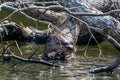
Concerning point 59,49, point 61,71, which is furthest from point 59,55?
point 61,71

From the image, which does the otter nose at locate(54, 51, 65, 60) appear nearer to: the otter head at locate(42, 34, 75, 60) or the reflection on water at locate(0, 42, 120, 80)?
the otter head at locate(42, 34, 75, 60)

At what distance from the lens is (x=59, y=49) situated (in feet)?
36.5

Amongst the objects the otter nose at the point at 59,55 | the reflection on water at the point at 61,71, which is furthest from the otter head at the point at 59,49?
the reflection on water at the point at 61,71

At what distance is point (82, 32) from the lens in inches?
538

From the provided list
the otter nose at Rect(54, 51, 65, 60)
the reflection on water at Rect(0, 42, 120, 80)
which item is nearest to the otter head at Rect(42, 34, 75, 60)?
the otter nose at Rect(54, 51, 65, 60)

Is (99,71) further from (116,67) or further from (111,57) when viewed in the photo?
(111,57)

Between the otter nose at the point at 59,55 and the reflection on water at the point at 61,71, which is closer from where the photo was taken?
the reflection on water at the point at 61,71

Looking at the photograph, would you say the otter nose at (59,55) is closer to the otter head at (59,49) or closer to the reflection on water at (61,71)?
the otter head at (59,49)

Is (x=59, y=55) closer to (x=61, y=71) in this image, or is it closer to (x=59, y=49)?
(x=59, y=49)

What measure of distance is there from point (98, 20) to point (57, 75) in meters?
2.40

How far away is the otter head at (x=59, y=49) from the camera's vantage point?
11070 millimetres

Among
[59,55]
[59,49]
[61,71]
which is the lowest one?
[59,55]

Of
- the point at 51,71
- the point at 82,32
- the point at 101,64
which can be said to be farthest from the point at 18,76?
the point at 82,32

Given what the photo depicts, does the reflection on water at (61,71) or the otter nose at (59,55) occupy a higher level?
the reflection on water at (61,71)
